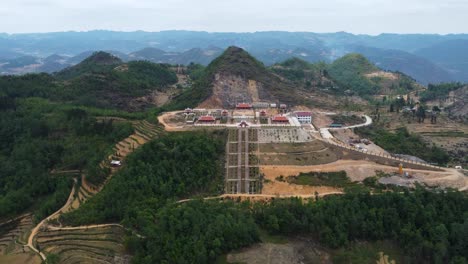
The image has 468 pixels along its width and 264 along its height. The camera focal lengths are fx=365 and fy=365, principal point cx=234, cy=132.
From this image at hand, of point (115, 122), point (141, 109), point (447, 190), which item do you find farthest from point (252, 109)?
point (447, 190)

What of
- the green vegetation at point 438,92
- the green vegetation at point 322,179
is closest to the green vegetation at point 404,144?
the green vegetation at point 322,179

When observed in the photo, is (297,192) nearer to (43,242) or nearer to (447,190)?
(447,190)

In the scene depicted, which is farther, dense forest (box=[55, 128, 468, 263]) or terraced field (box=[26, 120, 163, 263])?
terraced field (box=[26, 120, 163, 263])

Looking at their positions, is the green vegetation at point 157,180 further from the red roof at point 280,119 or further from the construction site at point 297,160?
the red roof at point 280,119

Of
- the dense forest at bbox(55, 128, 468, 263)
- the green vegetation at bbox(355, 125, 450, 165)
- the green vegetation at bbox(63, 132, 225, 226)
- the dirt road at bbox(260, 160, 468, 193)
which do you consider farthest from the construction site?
the dense forest at bbox(55, 128, 468, 263)

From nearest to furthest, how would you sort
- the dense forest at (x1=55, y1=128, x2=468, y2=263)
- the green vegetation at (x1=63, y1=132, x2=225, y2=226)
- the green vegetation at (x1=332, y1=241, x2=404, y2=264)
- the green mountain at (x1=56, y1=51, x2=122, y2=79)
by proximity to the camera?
the green vegetation at (x1=332, y1=241, x2=404, y2=264) < the dense forest at (x1=55, y1=128, x2=468, y2=263) < the green vegetation at (x1=63, y1=132, x2=225, y2=226) < the green mountain at (x1=56, y1=51, x2=122, y2=79)

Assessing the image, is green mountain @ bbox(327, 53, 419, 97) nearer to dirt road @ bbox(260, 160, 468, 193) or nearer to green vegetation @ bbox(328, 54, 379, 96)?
green vegetation @ bbox(328, 54, 379, 96)

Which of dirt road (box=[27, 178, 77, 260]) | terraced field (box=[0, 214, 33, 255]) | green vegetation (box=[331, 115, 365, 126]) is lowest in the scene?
terraced field (box=[0, 214, 33, 255])
